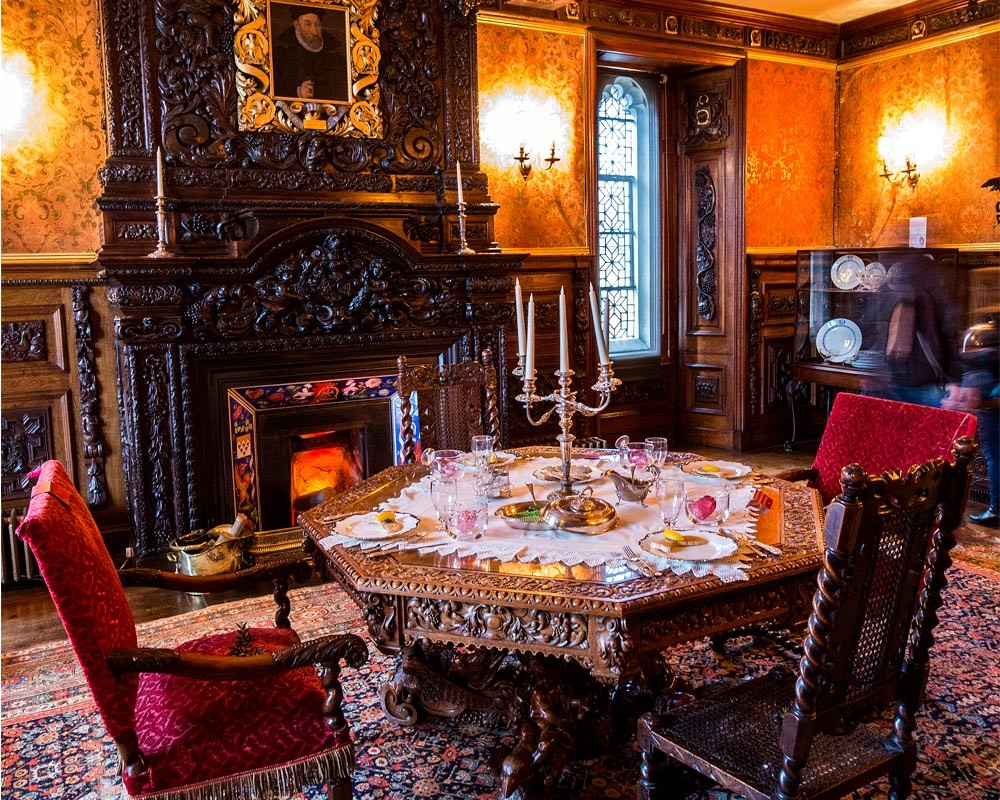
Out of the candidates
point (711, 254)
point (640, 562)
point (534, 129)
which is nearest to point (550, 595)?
point (640, 562)

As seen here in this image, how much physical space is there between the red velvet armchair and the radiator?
340cm

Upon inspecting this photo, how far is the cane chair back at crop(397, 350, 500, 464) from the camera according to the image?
11.1 feet

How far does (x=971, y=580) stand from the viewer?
3.81 m

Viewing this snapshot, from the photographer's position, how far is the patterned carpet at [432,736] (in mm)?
2342

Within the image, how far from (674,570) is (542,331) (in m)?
3.57

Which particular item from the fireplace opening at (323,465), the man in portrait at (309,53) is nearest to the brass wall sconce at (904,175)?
the man in portrait at (309,53)

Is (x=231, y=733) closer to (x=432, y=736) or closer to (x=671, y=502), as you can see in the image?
(x=432, y=736)

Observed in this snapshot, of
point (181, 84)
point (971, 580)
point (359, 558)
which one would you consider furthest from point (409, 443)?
point (971, 580)

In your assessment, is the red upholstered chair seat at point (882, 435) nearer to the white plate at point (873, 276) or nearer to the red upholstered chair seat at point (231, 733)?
the red upholstered chair seat at point (231, 733)

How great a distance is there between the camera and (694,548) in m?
2.03

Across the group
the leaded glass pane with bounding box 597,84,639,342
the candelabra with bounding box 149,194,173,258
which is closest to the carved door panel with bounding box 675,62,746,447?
the leaded glass pane with bounding box 597,84,639,342

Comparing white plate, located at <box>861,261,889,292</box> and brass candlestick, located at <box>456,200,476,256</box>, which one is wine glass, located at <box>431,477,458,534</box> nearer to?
brass candlestick, located at <box>456,200,476,256</box>

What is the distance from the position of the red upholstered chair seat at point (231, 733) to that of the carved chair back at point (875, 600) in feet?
3.21

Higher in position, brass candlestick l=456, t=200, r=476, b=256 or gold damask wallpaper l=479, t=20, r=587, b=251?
gold damask wallpaper l=479, t=20, r=587, b=251
